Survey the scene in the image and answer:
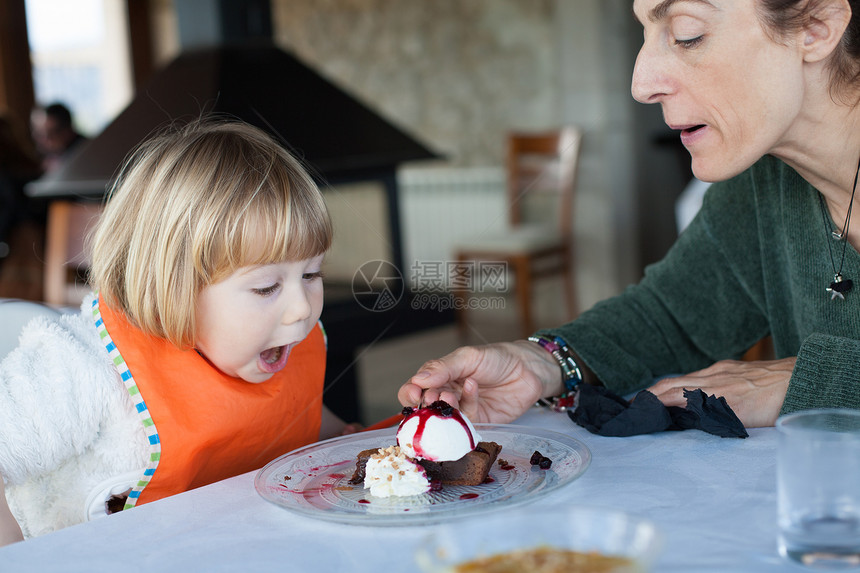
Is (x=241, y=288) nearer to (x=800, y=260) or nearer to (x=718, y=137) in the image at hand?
(x=718, y=137)

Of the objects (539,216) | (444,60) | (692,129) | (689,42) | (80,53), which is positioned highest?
(80,53)

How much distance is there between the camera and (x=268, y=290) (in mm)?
1113

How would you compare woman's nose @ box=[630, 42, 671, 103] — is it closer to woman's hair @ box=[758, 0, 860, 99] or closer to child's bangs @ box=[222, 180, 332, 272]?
woman's hair @ box=[758, 0, 860, 99]

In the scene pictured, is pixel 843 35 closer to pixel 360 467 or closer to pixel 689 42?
pixel 689 42

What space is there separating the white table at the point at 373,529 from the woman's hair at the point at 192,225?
0.32 m

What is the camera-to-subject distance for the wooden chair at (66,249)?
312cm

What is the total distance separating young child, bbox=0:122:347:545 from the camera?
1.04 metres

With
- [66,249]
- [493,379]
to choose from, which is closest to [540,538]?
[493,379]

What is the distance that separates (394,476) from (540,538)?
28cm

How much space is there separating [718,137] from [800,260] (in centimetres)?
25

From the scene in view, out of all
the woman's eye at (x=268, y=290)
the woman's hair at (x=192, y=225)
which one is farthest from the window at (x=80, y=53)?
the woman's eye at (x=268, y=290)

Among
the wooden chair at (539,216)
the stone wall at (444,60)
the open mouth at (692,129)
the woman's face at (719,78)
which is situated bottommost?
the wooden chair at (539,216)

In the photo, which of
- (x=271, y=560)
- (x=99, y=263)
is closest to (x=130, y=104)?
(x=99, y=263)

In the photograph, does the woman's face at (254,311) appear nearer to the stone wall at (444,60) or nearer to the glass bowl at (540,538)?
the glass bowl at (540,538)
